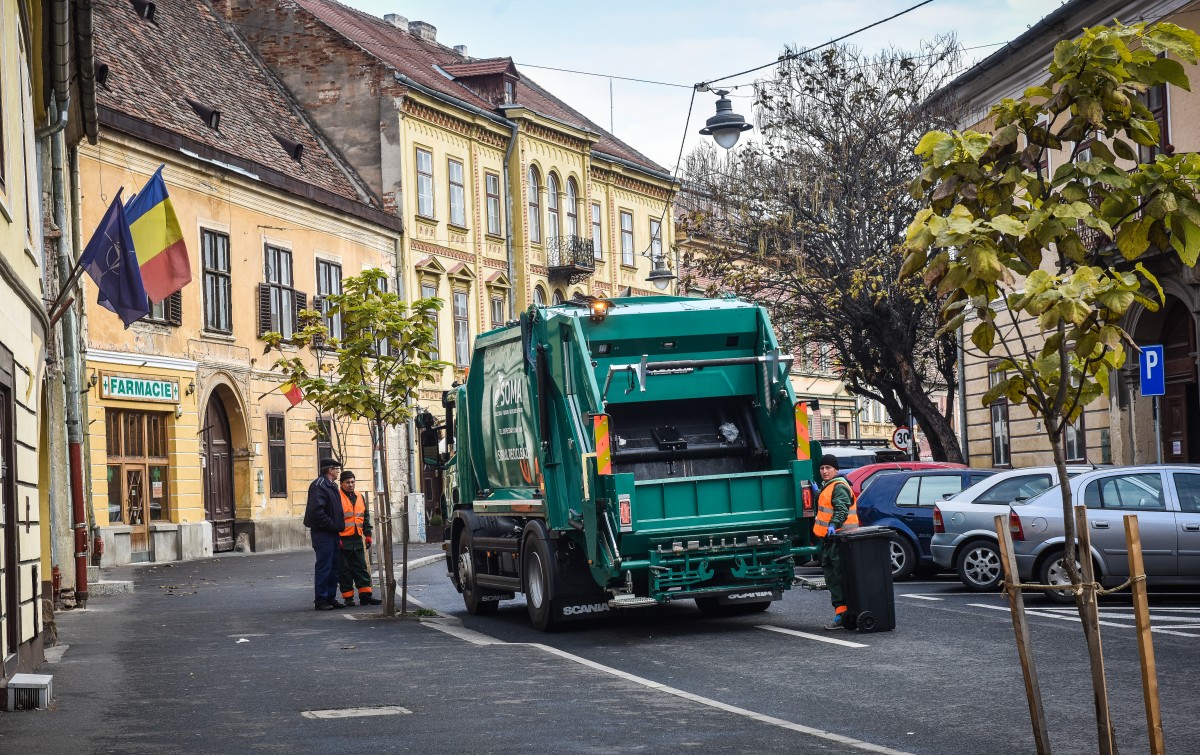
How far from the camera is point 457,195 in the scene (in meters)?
46.4

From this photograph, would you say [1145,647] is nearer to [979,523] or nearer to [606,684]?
[606,684]

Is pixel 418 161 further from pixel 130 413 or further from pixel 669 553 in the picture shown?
pixel 669 553

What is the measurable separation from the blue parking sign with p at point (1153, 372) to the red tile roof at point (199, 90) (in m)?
19.5

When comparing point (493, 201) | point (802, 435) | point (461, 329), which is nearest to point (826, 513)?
point (802, 435)

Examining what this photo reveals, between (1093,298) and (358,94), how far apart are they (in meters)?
39.0

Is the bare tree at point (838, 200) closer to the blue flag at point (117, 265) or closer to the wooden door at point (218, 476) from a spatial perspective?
the wooden door at point (218, 476)

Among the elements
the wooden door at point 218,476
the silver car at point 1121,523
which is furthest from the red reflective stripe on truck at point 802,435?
the wooden door at point 218,476

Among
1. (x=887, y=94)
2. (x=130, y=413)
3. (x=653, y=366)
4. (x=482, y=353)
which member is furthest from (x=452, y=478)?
(x=887, y=94)

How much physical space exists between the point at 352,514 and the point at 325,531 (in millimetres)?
470

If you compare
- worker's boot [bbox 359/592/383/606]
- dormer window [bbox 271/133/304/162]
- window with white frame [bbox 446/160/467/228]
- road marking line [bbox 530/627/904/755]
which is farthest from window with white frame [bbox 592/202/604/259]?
road marking line [bbox 530/627/904/755]

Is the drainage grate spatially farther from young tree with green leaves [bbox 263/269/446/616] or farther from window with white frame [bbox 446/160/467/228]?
window with white frame [bbox 446/160/467/228]

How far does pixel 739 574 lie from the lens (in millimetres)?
15094

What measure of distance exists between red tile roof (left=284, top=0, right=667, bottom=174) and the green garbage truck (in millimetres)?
29130

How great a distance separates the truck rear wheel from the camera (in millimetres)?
18297
